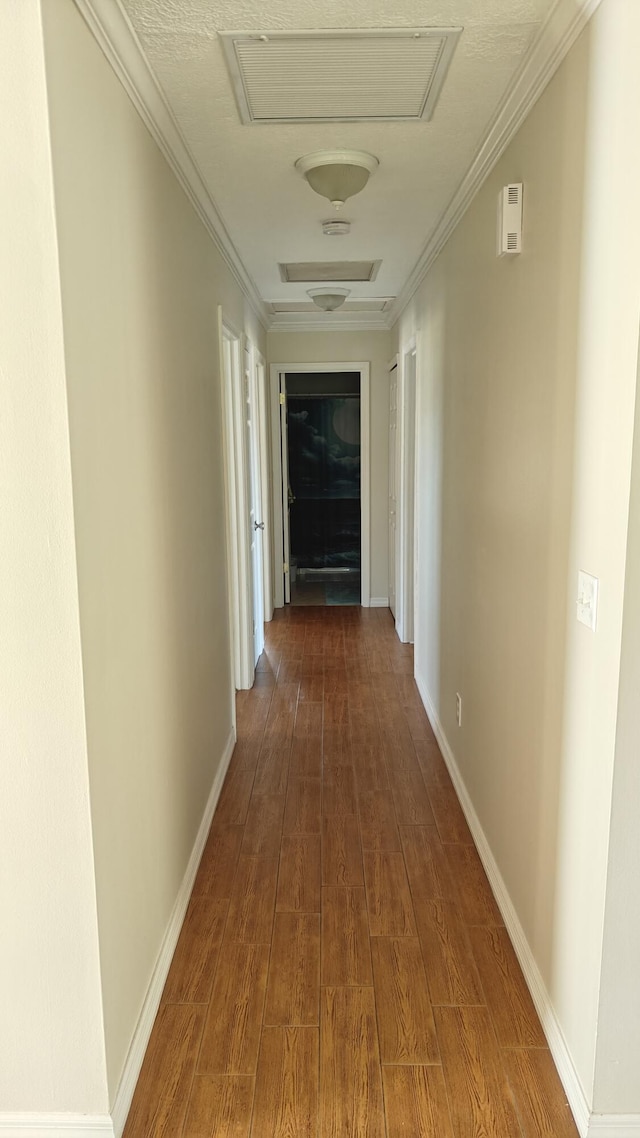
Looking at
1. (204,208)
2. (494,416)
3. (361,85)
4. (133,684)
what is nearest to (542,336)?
(494,416)

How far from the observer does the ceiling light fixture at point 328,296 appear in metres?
4.99

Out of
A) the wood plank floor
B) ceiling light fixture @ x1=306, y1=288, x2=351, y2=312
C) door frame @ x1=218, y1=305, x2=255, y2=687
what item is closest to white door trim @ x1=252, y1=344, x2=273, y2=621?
ceiling light fixture @ x1=306, y1=288, x2=351, y2=312

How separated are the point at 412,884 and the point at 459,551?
1.31 metres

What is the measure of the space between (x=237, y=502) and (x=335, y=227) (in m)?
1.56

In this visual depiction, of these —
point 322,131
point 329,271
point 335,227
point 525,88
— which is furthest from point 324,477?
point 525,88

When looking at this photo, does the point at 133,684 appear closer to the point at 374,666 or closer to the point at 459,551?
the point at 459,551

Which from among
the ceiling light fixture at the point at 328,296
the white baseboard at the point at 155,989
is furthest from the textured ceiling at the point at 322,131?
the white baseboard at the point at 155,989

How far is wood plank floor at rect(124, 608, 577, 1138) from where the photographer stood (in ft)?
5.82

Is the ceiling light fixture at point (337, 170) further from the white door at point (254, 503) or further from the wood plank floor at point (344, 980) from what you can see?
the wood plank floor at point (344, 980)

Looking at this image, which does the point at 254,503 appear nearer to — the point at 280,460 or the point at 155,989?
the point at 280,460

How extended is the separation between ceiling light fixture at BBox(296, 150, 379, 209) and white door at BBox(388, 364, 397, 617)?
3.39 m

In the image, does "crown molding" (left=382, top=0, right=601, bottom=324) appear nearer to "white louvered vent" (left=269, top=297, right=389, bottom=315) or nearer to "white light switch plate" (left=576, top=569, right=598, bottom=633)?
"white light switch plate" (left=576, top=569, right=598, bottom=633)

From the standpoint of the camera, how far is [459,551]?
325 cm

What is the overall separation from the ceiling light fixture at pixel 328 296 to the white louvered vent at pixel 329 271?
168 mm
